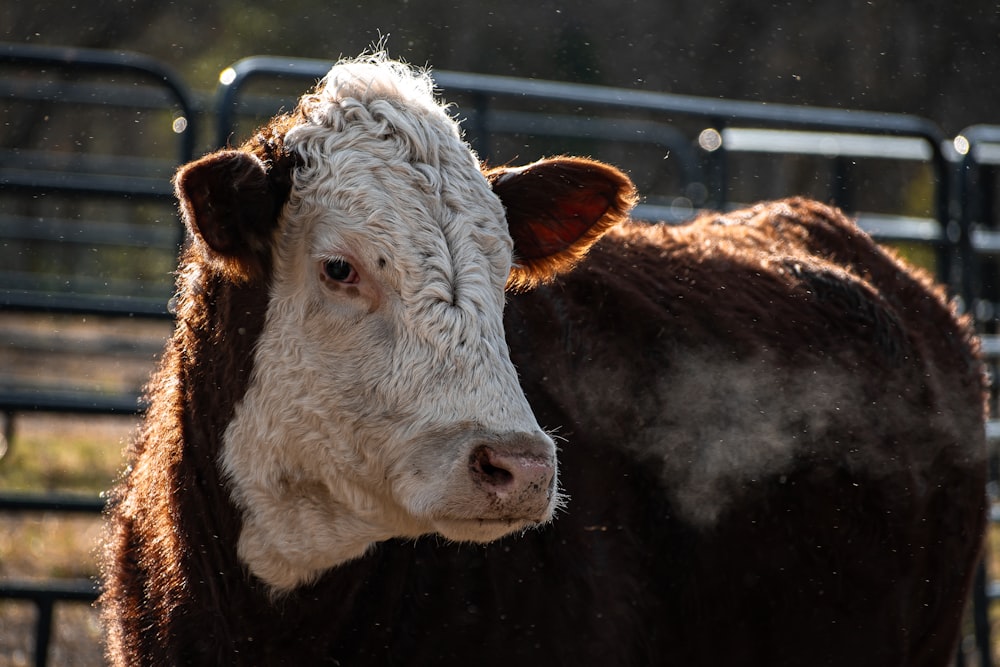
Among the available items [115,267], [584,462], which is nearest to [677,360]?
[584,462]

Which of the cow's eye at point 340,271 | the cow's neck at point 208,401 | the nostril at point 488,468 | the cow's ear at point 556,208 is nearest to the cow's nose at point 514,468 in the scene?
the nostril at point 488,468

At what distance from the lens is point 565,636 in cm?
295

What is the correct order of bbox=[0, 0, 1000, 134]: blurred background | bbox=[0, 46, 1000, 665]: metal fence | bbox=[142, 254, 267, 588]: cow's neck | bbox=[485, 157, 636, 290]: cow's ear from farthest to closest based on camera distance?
bbox=[0, 0, 1000, 134]: blurred background, bbox=[0, 46, 1000, 665]: metal fence, bbox=[485, 157, 636, 290]: cow's ear, bbox=[142, 254, 267, 588]: cow's neck

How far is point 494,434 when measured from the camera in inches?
99.2

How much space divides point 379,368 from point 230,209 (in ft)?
1.62

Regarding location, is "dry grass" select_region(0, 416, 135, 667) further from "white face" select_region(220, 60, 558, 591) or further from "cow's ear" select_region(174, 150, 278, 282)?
"cow's ear" select_region(174, 150, 278, 282)

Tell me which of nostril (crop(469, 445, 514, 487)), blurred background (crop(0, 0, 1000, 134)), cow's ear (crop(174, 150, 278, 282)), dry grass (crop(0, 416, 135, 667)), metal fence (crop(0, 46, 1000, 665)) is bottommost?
dry grass (crop(0, 416, 135, 667))

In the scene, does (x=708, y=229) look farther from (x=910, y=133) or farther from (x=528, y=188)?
(x=910, y=133)

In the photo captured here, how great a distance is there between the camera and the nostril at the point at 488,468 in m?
2.48

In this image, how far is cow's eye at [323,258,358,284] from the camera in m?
2.77

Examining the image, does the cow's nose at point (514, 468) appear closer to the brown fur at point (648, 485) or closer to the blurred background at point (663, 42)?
the brown fur at point (648, 485)

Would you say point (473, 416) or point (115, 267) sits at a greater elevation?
point (115, 267)

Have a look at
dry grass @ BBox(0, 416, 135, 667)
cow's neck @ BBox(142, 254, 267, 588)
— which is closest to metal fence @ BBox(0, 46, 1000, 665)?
dry grass @ BBox(0, 416, 135, 667)

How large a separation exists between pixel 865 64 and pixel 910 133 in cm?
1515
